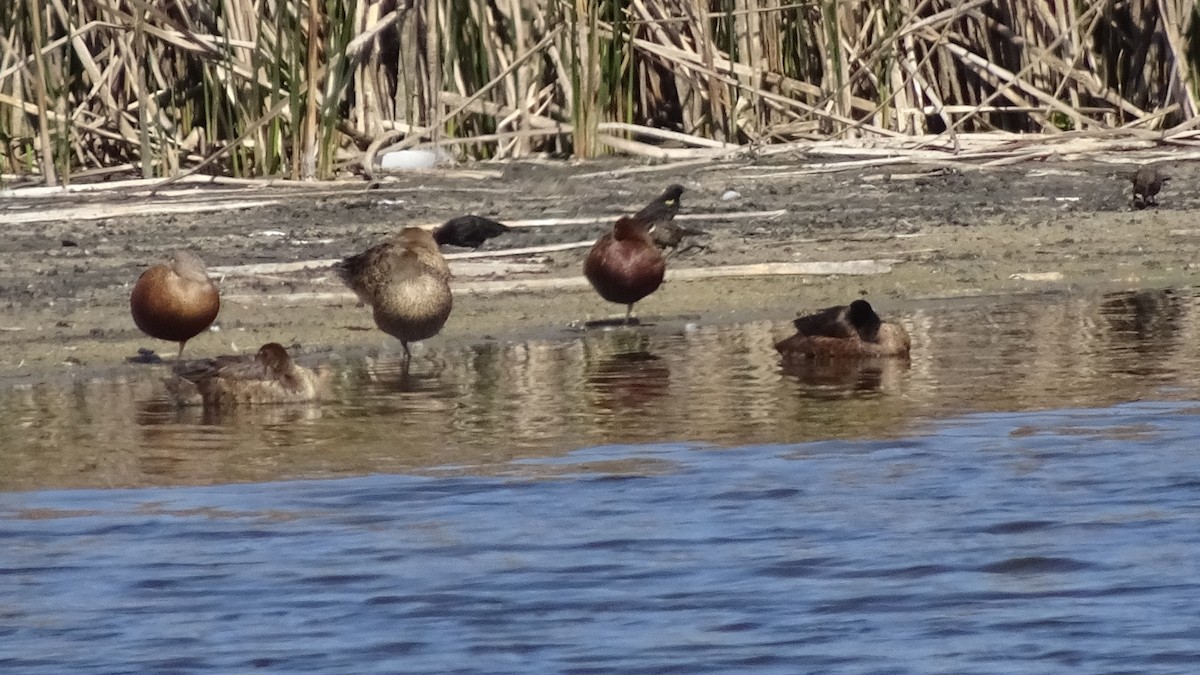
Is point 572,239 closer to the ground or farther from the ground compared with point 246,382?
farther from the ground

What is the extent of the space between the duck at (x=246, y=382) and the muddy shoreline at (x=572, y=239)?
0.87m

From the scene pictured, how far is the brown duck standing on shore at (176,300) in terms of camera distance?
8.99 m

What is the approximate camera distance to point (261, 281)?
10625 mm

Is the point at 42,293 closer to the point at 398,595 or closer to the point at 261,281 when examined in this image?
the point at 261,281

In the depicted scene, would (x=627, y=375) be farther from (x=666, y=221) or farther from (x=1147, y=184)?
(x=1147, y=184)

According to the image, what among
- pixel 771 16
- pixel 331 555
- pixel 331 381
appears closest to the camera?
pixel 331 555

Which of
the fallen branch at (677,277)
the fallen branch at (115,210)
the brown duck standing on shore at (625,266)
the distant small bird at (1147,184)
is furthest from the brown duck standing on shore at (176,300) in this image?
the distant small bird at (1147,184)

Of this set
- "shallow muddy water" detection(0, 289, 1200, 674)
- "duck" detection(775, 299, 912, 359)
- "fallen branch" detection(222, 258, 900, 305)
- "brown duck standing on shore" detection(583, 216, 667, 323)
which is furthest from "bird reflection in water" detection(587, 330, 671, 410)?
"fallen branch" detection(222, 258, 900, 305)

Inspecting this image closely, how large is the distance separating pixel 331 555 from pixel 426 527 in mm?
426

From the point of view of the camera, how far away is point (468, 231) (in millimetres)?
11656

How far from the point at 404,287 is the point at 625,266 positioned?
1330 millimetres

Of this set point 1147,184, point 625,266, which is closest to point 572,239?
point 625,266

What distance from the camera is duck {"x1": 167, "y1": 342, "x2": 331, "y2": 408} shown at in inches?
326

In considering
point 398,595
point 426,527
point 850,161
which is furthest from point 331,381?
point 850,161
